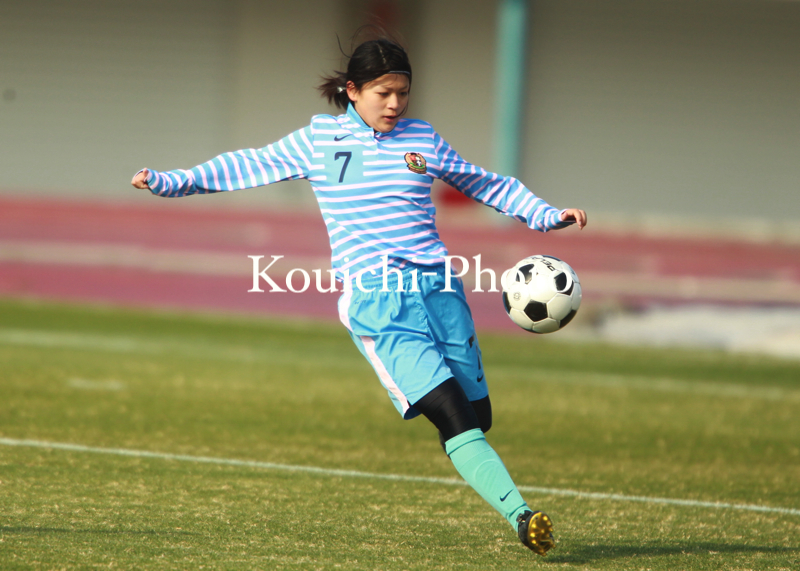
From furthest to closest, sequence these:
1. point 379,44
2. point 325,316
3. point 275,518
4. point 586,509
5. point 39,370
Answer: point 325,316 < point 39,370 < point 586,509 < point 275,518 < point 379,44

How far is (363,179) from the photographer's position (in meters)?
3.96

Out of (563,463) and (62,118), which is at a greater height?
(62,118)

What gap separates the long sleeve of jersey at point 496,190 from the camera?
4.10m

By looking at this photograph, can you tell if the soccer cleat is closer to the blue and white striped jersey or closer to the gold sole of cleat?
the gold sole of cleat

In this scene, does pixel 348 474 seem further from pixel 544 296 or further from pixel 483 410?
pixel 544 296

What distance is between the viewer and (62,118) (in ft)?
56.7

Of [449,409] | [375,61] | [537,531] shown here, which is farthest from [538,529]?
[375,61]

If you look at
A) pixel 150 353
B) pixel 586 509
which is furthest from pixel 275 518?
pixel 150 353

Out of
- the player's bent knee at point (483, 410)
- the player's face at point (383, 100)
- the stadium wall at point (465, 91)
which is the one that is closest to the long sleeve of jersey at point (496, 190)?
Answer: the player's face at point (383, 100)

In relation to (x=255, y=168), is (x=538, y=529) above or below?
below

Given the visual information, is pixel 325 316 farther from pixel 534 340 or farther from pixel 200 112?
pixel 200 112

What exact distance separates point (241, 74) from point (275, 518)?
13.7 m

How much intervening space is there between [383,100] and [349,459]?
8.17ft

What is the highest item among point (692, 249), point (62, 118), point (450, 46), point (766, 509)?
point (450, 46)
